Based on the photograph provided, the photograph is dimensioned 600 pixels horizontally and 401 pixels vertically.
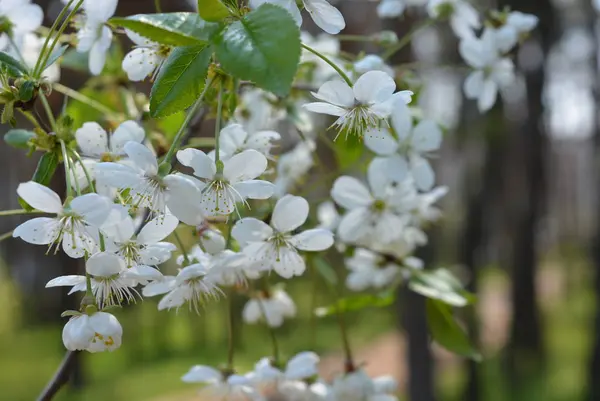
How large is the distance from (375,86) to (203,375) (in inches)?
16.8

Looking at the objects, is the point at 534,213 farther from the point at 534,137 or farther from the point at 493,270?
the point at 493,270

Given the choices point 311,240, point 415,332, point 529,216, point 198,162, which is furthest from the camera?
point 529,216

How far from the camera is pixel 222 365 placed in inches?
31.8

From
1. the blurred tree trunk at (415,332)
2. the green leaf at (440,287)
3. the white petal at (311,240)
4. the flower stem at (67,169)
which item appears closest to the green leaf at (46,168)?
the flower stem at (67,169)

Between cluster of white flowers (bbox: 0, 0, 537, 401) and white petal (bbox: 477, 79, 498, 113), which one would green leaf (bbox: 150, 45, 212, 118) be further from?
white petal (bbox: 477, 79, 498, 113)

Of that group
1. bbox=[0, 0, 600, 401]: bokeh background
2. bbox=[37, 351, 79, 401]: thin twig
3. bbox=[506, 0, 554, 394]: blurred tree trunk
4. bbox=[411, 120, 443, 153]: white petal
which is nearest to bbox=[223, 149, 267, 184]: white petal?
bbox=[37, 351, 79, 401]: thin twig

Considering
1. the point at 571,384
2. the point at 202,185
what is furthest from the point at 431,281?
the point at 571,384

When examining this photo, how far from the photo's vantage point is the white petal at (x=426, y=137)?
82 cm

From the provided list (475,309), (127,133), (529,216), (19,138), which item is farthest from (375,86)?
(529,216)

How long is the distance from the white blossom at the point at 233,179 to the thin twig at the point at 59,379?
0.20 meters

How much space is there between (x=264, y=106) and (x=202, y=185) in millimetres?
368

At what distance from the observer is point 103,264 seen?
484 millimetres

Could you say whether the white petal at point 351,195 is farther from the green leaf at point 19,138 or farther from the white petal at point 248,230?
the green leaf at point 19,138

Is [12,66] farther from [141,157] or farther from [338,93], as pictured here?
[338,93]
